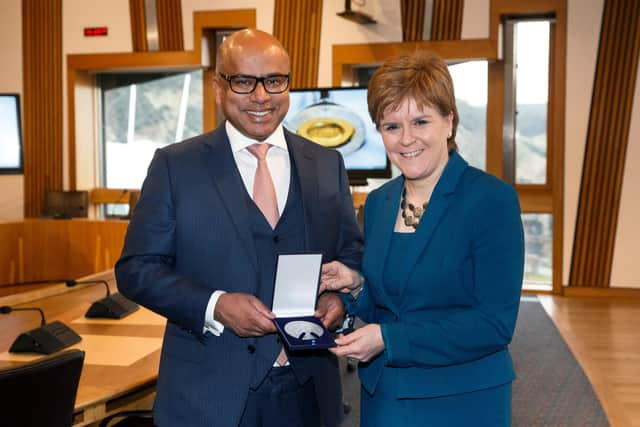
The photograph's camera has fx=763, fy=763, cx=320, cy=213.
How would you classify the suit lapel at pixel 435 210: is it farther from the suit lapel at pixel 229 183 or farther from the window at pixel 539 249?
the window at pixel 539 249

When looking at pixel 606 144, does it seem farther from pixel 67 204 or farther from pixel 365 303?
pixel 365 303

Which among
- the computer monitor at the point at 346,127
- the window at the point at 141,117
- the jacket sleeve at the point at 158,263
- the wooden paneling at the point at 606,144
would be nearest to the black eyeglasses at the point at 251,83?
the jacket sleeve at the point at 158,263

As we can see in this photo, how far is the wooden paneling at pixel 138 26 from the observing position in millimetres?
10000

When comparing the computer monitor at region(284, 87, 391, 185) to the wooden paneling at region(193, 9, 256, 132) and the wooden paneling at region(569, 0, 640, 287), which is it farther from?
the wooden paneling at region(569, 0, 640, 287)

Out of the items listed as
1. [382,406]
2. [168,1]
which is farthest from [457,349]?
[168,1]

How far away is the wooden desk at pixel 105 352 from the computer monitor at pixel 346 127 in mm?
4291

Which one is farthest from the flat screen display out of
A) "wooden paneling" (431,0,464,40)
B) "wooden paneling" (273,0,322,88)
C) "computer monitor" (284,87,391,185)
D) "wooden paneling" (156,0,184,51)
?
"wooden paneling" (431,0,464,40)

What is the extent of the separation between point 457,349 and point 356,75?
8.14 metres

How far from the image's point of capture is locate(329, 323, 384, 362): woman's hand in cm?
185

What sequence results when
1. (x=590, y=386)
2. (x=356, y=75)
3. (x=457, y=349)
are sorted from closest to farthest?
(x=457, y=349) → (x=590, y=386) → (x=356, y=75)

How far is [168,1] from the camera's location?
9820 mm

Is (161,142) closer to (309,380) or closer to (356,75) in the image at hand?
(356,75)

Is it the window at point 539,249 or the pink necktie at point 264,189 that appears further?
the window at point 539,249

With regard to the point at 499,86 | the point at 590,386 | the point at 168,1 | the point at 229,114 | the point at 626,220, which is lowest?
the point at 590,386
